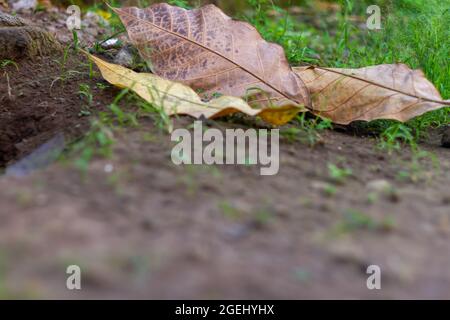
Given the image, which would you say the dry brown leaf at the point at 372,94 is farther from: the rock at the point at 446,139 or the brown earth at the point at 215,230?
the brown earth at the point at 215,230

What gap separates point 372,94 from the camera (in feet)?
8.61

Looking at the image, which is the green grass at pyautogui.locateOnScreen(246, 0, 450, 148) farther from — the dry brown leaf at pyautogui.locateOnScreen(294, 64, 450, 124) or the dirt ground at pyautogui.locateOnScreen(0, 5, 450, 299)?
the dirt ground at pyautogui.locateOnScreen(0, 5, 450, 299)

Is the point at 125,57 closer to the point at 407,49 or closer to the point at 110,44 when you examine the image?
the point at 110,44

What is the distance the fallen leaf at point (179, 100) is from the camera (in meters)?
2.32

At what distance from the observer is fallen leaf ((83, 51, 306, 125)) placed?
2.32 metres

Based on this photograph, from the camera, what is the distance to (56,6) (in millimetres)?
4289

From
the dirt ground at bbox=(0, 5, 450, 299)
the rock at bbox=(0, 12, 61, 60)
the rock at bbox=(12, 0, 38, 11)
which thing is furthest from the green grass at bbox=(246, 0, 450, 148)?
the rock at bbox=(12, 0, 38, 11)

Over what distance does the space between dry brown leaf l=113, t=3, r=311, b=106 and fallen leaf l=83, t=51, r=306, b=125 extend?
162 millimetres

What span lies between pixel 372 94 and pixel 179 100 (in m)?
0.77

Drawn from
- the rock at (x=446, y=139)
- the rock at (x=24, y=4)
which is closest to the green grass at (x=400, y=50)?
the rock at (x=446, y=139)

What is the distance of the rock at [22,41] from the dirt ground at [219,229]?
3.09 feet
